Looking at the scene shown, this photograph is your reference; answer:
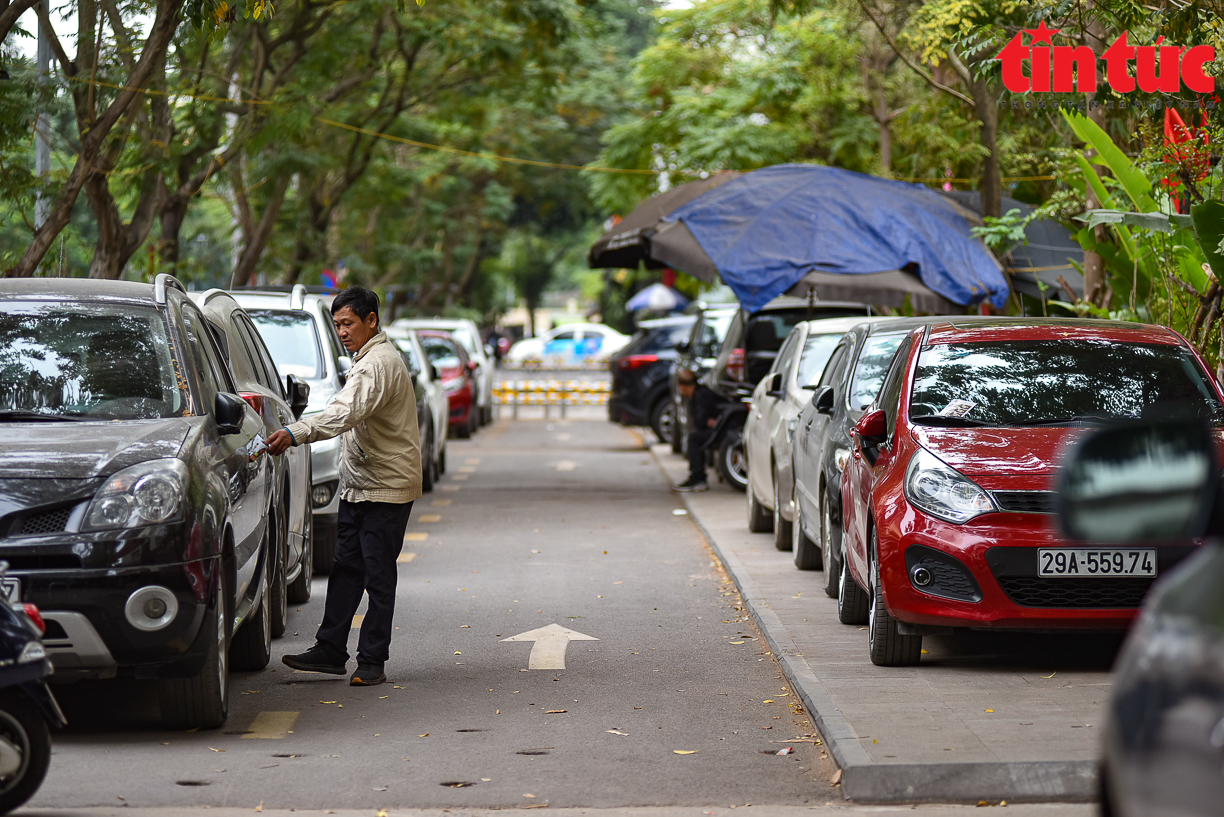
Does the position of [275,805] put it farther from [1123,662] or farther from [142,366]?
[1123,662]

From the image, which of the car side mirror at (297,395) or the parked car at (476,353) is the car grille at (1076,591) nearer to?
the car side mirror at (297,395)

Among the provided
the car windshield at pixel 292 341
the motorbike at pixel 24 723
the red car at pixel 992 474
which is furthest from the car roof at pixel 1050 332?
the car windshield at pixel 292 341

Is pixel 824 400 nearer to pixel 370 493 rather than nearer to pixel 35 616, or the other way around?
pixel 370 493

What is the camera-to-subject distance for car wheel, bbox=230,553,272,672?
7.57m

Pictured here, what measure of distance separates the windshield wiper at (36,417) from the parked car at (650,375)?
56.3 feet

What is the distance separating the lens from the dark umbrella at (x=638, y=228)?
17562 millimetres

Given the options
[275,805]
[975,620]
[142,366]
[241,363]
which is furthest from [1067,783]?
[241,363]

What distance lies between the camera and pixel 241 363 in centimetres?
875

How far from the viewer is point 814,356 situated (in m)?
12.6

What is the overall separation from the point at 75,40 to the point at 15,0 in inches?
168

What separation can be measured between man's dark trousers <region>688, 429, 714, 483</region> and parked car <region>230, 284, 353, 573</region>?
4.95m

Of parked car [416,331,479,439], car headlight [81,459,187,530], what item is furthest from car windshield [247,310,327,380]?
parked car [416,331,479,439]

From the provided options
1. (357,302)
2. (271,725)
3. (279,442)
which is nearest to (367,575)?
(279,442)

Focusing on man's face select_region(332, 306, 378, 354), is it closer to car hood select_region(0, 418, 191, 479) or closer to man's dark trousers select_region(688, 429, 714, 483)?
car hood select_region(0, 418, 191, 479)
